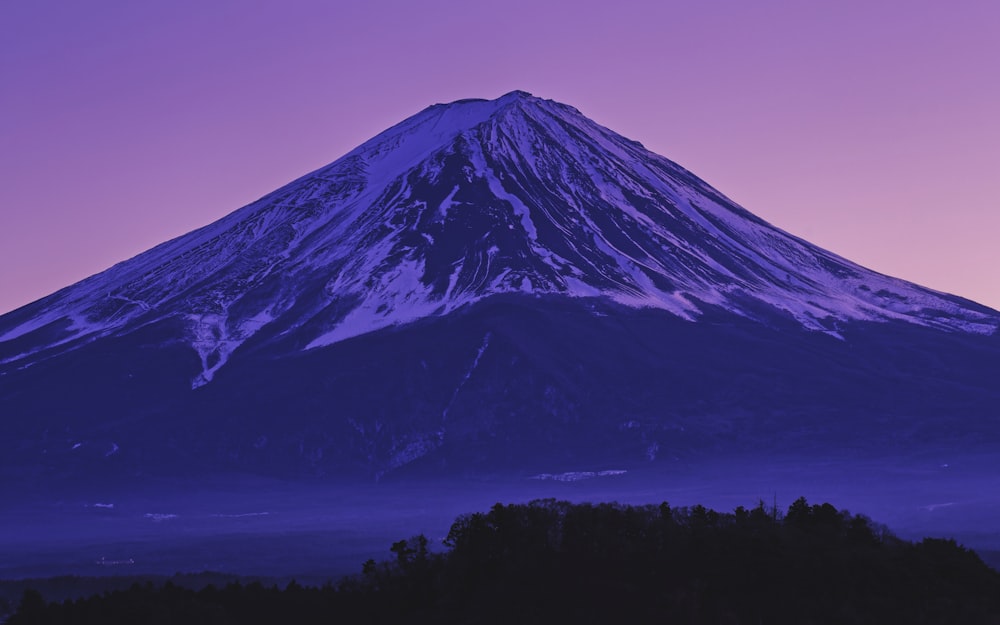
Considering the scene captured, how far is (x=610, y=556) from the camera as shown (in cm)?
7862

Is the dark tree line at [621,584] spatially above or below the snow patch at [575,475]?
below

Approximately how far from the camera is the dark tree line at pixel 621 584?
7256 cm

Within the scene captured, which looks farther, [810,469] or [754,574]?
[810,469]

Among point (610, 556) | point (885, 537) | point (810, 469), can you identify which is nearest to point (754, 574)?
point (610, 556)

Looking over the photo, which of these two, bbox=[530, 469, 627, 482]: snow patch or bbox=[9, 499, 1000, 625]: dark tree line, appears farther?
bbox=[530, 469, 627, 482]: snow patch

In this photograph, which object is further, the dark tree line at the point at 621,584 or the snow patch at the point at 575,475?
the snow patch at the point at 575,475

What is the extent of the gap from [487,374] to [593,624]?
125m

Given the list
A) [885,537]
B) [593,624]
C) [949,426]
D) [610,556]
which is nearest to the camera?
[593,624]

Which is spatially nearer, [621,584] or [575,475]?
[621,584]

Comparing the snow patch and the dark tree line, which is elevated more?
the snow patch

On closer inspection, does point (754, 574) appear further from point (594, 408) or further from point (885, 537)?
point (594, 408)

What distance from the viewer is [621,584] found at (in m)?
75.2

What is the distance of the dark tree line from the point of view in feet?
238

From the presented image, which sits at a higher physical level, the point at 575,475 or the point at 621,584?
the point at 575,475
